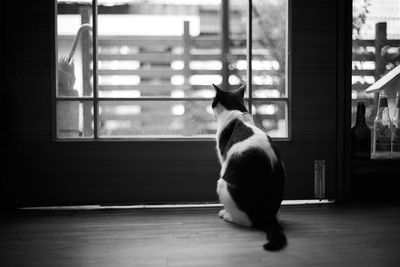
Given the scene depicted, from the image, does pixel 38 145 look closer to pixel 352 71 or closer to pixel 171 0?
pixel 171 0

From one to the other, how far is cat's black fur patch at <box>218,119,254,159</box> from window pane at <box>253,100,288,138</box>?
28 centimetres

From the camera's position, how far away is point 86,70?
5.91 ft

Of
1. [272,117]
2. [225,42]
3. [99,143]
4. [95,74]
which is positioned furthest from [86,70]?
[272,117]

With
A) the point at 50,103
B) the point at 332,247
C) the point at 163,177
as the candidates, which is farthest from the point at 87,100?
the point at 332,247

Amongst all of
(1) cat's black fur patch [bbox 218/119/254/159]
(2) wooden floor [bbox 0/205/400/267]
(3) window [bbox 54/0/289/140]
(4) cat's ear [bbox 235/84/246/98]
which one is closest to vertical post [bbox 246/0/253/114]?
(3) window [bbox 54/0/289/140]

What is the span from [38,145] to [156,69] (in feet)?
2.12

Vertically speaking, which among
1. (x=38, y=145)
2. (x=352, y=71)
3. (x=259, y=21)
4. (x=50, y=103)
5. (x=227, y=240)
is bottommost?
(x=227, y=240)

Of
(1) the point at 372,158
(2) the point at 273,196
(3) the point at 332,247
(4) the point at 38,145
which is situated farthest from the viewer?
(1) the point at 372,158

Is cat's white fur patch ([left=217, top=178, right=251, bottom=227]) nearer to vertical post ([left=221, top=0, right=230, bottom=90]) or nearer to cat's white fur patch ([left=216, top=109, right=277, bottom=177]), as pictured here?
cat's white fur patch ([left=216, top=109, right=277, bottom=177])

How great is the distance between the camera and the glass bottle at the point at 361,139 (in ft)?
6.16

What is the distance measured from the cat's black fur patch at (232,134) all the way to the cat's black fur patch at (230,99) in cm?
8

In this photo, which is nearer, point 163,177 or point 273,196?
point 273,196

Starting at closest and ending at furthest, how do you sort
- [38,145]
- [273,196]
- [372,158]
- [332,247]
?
[332,247] → [273,196] → [38,145] → [372,158]

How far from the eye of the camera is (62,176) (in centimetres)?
178
